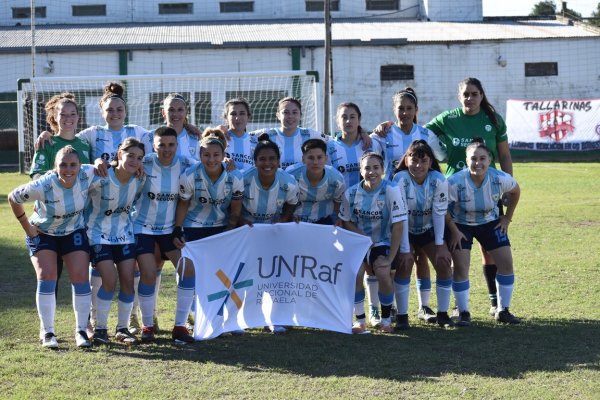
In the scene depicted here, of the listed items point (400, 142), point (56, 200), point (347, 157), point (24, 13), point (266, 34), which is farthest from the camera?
point (24, 13)

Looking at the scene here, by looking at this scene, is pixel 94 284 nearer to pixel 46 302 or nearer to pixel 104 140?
pixel 46 302

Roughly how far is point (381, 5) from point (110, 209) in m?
32.8

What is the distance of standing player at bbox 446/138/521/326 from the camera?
711cm

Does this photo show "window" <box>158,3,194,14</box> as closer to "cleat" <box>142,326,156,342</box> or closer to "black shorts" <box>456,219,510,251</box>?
"black shorts" <box>456,219,510,251</box>

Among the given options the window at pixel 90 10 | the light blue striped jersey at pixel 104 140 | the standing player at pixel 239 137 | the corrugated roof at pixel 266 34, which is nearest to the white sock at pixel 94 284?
the light blue striped jersey at pixel 104 140

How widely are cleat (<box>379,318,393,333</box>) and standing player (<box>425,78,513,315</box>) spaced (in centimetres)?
107

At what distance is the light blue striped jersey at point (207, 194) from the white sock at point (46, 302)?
3.73ft

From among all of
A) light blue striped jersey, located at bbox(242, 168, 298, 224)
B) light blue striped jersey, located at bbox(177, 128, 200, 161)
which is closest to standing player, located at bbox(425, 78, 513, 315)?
light blue striped jersey, located at bbox(242, 168, 298, 224)

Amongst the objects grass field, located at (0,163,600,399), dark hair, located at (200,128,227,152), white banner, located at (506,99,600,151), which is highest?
white banner, located at (506,99,600,151)

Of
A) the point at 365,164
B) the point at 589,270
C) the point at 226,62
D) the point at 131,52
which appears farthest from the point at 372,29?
the point at 365,164

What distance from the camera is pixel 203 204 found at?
6871 mm

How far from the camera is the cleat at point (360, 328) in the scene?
22.4 feet

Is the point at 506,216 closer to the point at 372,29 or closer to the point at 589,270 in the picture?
the point at 589,270

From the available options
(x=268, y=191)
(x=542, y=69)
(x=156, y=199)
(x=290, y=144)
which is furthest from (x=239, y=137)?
(x=542, y=69)
